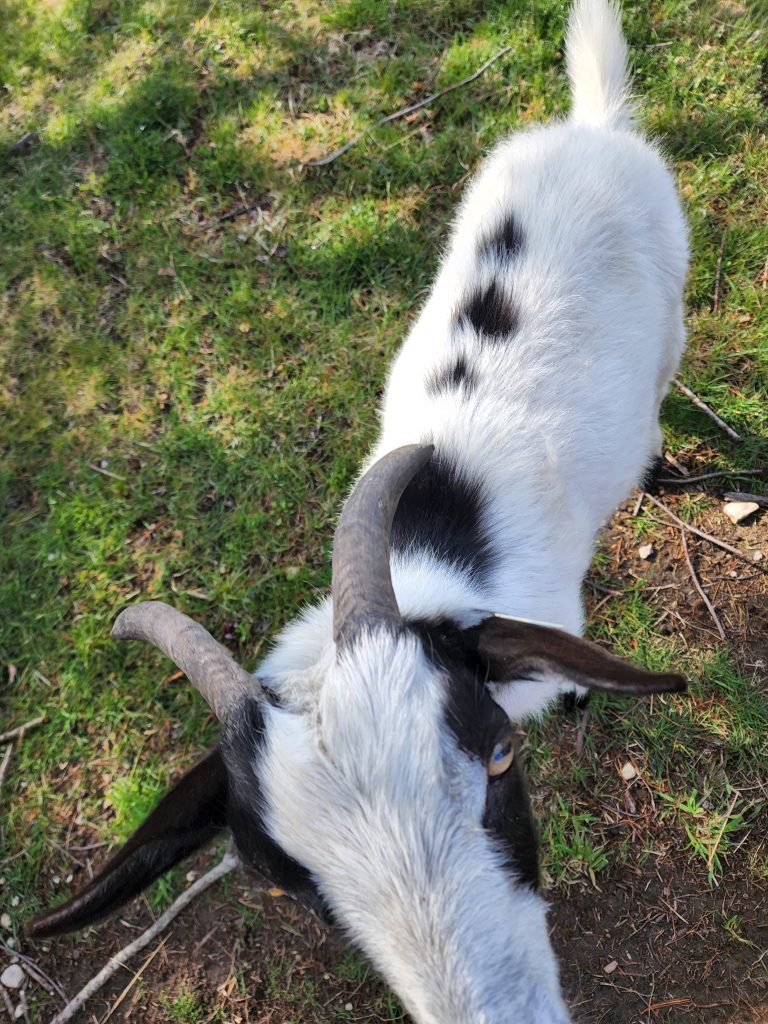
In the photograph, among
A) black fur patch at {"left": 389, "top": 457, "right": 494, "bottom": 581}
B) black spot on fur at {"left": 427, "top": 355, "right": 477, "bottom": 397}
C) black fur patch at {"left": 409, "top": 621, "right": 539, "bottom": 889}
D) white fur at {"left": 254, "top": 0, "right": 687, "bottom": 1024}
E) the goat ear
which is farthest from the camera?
black spot on fur at {"left": 427, "top": 355, "right": 477, "bottom": 397}

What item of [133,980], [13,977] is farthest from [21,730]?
[133,980]

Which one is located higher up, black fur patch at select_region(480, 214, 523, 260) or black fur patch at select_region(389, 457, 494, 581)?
black fur patch at select_region(480, 214, 523, 260)

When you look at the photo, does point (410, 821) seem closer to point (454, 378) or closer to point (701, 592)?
point (454, 378)

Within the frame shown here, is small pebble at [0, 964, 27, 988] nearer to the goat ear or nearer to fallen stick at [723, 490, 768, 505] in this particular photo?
the goat ear

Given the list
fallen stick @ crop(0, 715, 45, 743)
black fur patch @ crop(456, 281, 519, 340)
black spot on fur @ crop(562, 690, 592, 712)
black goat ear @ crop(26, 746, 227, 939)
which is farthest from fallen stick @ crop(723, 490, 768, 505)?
fallen stick @ crop(0, 715, 45, 743)

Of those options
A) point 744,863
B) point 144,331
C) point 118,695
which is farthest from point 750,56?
point 118,695

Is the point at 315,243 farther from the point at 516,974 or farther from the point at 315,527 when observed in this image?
the point at 516,974

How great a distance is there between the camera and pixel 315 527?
13.1 feet

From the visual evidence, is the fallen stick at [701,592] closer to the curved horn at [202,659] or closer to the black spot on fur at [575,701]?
the black spot on fur at [575,701]

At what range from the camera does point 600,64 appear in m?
3.26

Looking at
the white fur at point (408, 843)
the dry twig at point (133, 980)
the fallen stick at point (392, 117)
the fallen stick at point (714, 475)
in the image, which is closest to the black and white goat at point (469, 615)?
the white fur at point (408, 843)

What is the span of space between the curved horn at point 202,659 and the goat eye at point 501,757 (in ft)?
2.11

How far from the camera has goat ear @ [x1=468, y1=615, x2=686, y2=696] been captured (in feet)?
4.72

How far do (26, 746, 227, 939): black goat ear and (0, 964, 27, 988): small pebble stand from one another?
2.19 meters
